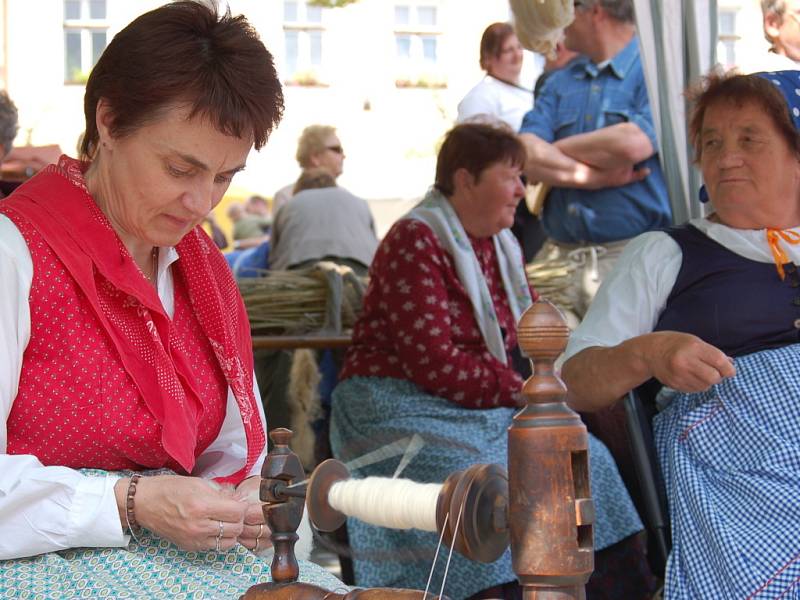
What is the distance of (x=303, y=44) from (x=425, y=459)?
41.1 ft

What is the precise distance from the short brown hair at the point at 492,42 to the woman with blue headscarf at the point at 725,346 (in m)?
2.58

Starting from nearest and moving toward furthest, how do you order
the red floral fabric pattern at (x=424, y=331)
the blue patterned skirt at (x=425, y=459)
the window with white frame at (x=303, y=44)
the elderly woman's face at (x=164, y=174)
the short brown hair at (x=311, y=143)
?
the elderly woman's face at (x=164, y=174) → the blue patterned skirt at (x=425, y=459) → the red floral fabric pattern at (x=424, y=331) → the short brown hair at (x=311, y=143) → the window with white frame at (x=303, y=44)

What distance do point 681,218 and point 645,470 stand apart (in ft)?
2.48

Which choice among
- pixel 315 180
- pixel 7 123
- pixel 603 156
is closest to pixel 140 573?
pixel 7 123

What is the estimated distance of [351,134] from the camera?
46.4ft

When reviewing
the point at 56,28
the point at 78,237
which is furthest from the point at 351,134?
the point at 78,237

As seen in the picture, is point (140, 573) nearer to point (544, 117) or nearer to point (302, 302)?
point (302, 302)

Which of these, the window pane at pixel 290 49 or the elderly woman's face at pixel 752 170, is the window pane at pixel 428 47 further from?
the elderly woman's face at pixel 752 170

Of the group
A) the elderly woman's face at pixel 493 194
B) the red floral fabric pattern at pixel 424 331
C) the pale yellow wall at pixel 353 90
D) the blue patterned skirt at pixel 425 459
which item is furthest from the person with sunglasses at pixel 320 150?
the pale yellow wall at pixel 353 90

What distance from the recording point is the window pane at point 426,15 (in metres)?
15.8

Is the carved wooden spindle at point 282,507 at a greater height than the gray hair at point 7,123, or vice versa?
the gray hair at point 7,123

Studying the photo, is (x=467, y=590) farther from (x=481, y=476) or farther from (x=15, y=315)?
(x=481, y=476)

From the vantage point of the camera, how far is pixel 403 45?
52.0ft

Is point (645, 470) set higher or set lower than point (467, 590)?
higher
